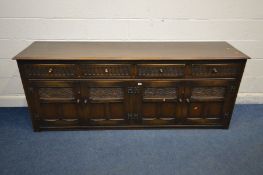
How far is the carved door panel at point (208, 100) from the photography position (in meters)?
2.09

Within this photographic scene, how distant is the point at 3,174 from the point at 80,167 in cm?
59

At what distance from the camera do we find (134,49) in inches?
84.7

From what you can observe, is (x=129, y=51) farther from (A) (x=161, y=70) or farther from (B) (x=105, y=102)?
(B) (x=105, y=102)

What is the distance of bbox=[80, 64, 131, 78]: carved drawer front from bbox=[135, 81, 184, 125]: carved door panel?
181 millimetres

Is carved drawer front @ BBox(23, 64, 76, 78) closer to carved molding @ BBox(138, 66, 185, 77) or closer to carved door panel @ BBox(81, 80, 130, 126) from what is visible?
carved door panel @ BBox(81, 80, 130, 126)

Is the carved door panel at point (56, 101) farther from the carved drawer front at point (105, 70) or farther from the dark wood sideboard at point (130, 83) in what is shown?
the carved drawer front at point (105, 70)

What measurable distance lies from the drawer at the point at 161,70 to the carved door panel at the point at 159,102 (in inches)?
2.6

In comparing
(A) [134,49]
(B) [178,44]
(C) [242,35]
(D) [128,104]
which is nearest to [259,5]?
(C) [242,35]

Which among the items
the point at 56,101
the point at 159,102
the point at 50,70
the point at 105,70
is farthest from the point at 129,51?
the point at 56,101

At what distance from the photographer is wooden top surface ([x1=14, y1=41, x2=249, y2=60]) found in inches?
75.9

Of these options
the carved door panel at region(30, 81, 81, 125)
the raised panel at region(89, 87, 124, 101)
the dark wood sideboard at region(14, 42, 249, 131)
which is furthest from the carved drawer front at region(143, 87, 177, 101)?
the carved door panel at region(30, 81, 81, 125)

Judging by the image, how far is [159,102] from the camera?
2166 mm

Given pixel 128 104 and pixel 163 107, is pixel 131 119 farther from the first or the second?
pixel 163 107

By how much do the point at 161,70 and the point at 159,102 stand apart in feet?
1.09
